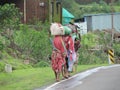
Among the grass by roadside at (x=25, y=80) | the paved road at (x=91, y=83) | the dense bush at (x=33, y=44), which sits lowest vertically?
the grass by roadside at (x=25, y=80)

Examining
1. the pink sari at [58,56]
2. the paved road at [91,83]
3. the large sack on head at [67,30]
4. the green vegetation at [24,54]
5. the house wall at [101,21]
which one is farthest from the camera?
the house wall at [101,21]

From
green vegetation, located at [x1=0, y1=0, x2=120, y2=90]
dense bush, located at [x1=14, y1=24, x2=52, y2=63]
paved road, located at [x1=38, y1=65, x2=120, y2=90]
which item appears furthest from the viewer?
dense bush, located at [x1=14, y1=24, x2=52, y2=63]

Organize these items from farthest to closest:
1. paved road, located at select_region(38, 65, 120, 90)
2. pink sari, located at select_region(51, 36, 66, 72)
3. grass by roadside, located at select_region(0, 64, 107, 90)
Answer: pink sari, located at select_region(51, 36, 66, 72) < grass by roadside, located at select_region(0, 64, 107, 90) < paved road, located at select_region(38, 65, 120, 90)

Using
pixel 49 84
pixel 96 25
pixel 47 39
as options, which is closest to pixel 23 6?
pixel 47 39

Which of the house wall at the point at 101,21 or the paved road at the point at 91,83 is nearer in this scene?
the paved road at the point at 91,83

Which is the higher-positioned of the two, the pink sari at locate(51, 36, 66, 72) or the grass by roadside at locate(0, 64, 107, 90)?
the pink sari at locate(51, 36, 66, 72)

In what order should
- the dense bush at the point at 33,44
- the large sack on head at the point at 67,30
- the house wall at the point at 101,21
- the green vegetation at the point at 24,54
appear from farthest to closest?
the house wall at the point at 101,21, the dense bush at the point at 33,44, the large sack on head at the point at 67,30, the green vegetation at the point at 24,54

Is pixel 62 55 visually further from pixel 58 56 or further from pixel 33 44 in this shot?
pixel 33 44

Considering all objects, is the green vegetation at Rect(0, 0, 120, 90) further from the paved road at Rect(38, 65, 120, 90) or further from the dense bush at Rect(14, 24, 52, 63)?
the paved road at Rect(38, 65, 120, 90)

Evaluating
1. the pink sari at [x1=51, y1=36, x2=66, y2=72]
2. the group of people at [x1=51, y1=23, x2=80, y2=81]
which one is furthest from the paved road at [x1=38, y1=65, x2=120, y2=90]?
the pink sari at [x1=51, y1=36, x2=66, y2=72]

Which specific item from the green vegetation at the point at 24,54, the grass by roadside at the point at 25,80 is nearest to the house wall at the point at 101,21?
the green vegetation at the point at 24,54

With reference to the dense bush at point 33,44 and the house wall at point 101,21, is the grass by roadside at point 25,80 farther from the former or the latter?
the house wall at point 101,21

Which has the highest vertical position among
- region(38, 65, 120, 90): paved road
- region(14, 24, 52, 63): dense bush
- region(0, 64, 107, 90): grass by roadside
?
region(14, 24, 52, 63): dense bush

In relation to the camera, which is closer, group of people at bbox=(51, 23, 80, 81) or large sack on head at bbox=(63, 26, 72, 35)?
group of people at bbox=(51, 23, 80, 81)
